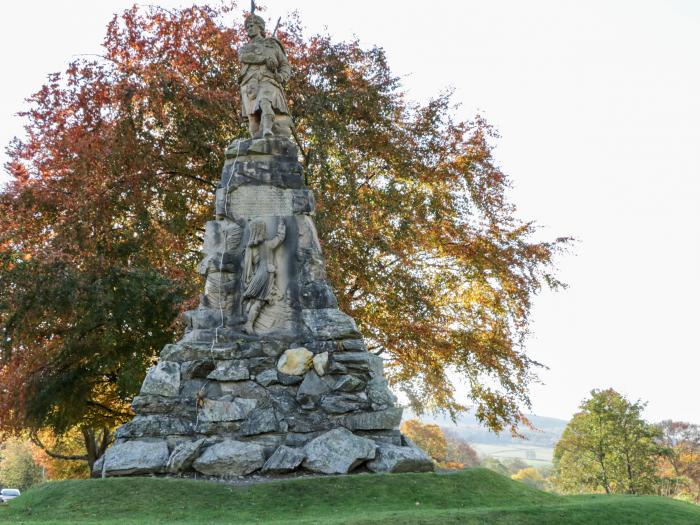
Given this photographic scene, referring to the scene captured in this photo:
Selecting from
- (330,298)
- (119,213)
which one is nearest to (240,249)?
(330,298)

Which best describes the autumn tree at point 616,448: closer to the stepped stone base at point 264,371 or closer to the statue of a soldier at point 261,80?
the stepped stone base at point 264,371

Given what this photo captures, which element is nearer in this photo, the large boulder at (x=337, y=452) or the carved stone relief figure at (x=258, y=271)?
the large boulder at (x=337, y=452)

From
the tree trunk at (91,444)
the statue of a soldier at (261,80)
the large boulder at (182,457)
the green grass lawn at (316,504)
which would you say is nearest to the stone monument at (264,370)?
the large boulder at (182,457)

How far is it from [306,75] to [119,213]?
5.97m

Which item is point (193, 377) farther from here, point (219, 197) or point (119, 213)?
point (119, 213)

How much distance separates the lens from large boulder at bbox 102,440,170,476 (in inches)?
304

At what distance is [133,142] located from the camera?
1509cm

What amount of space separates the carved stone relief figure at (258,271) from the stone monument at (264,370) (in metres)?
0.01

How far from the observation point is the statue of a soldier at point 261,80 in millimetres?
10547

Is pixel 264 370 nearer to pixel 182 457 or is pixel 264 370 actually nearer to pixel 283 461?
pixel 283 461

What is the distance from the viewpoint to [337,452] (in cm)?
790

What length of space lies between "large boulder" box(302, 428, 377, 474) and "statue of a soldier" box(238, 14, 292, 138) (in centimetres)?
508

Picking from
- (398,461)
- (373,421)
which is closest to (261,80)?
(373,421)

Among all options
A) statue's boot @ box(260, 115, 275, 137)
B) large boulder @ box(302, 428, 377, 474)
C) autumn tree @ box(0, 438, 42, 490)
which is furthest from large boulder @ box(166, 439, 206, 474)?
autumn tree @ box(0, 438, 42, 490)
